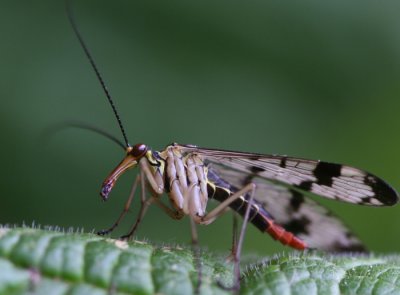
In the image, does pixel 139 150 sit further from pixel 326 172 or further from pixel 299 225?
pixel 299 225

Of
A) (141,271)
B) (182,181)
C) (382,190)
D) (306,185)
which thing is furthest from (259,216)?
(141,271)

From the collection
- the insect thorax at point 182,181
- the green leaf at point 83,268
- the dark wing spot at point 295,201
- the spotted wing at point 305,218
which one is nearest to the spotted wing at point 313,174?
the insect thorax at point 182,181

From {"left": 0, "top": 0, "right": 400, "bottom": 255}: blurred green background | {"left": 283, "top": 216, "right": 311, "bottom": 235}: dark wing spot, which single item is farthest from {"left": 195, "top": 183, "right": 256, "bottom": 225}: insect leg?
{"left": 0, "top": 0, "right": 400, "bottom": 255}: blurred green background

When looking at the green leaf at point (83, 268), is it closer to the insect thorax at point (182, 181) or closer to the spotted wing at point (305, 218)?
the insect thorax at point (182, 181)

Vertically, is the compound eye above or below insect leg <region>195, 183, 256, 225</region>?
above

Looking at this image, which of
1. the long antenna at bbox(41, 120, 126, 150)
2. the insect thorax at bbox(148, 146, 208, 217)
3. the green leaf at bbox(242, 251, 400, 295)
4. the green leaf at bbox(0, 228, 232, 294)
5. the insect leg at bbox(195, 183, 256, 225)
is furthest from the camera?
the long antenna at bbox(41, 120, 126, 150)

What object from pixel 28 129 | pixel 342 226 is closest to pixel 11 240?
pixel 342 226

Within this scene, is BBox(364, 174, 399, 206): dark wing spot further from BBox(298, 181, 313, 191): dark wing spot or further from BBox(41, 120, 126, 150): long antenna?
BBox(41, 120, 126, 150): long antenna
